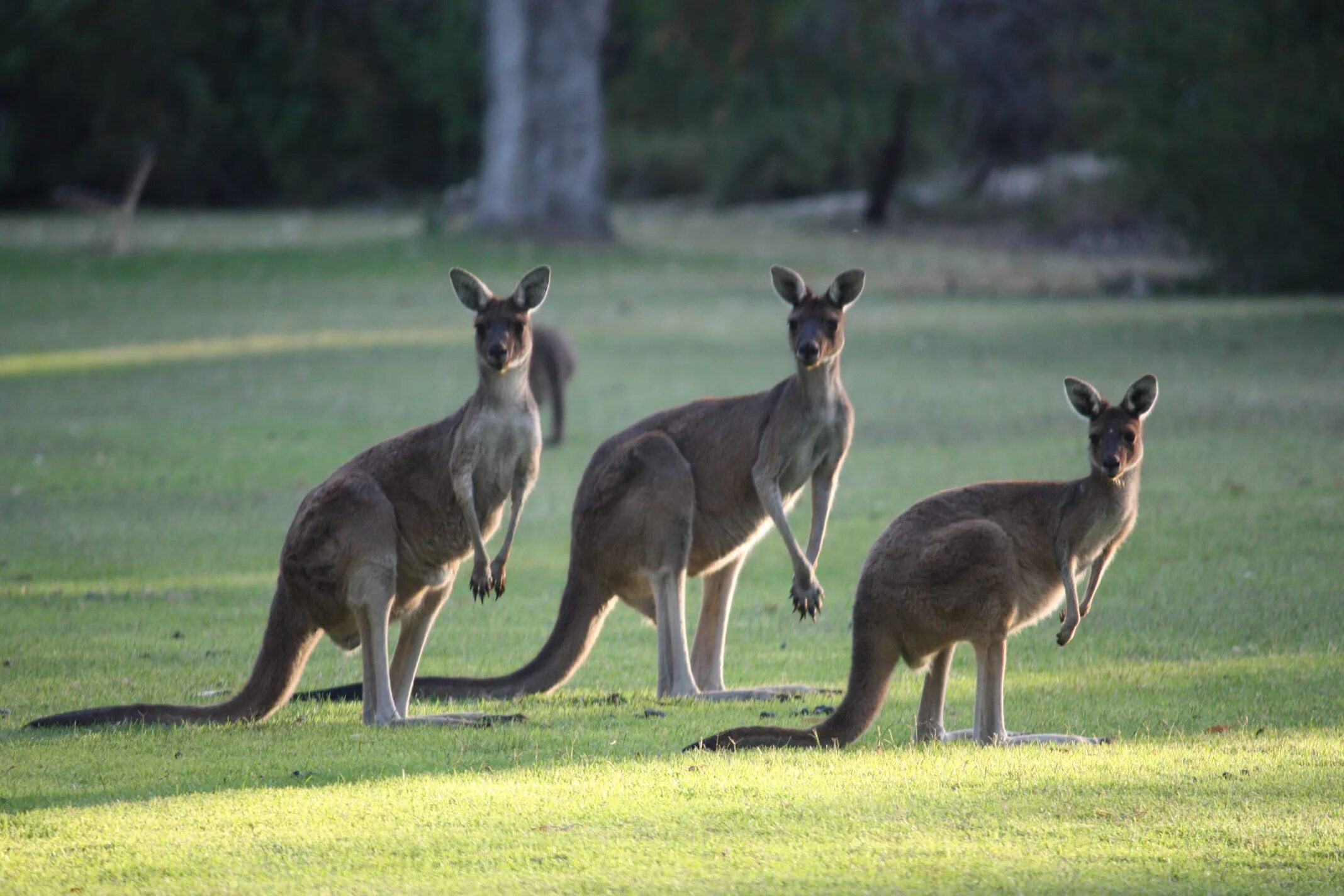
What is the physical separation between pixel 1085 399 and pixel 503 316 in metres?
1.79

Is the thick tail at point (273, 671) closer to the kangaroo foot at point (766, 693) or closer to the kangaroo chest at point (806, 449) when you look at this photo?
the kangaroo foot at point (766, 693)

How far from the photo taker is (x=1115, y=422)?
17.0 ft

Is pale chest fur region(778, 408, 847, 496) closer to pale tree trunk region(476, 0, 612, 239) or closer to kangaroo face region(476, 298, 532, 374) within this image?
kangaroo face region(476, 298, 532, 374)

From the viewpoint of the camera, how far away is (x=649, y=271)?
78.9 ft

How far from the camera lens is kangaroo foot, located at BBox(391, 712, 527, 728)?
5.37 m

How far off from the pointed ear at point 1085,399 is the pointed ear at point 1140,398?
70 mm

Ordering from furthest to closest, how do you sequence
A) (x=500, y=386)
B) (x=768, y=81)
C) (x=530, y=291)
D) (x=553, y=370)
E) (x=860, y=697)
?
(x=768, y=81)
(x=553, y=370)
(x=530, y=291)
(x=500, y=386)
(x=860, y=697)

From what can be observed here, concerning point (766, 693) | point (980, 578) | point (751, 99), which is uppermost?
point (751, 99)

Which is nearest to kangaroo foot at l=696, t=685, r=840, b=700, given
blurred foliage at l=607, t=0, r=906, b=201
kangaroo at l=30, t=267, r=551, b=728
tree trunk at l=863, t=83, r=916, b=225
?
kangaroo at l=30, t=267, r=551, b=728

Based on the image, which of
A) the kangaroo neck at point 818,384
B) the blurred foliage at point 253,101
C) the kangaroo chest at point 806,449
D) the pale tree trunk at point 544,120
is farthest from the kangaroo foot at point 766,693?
the blurred foliage at point 253,101

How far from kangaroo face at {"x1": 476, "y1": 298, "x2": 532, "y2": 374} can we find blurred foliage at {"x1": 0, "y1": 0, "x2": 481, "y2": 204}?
3100cm

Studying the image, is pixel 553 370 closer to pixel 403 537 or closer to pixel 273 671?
pixel 403 537

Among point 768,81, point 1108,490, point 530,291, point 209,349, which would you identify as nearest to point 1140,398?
point 1108,490

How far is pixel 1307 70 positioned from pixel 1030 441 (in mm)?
8754
